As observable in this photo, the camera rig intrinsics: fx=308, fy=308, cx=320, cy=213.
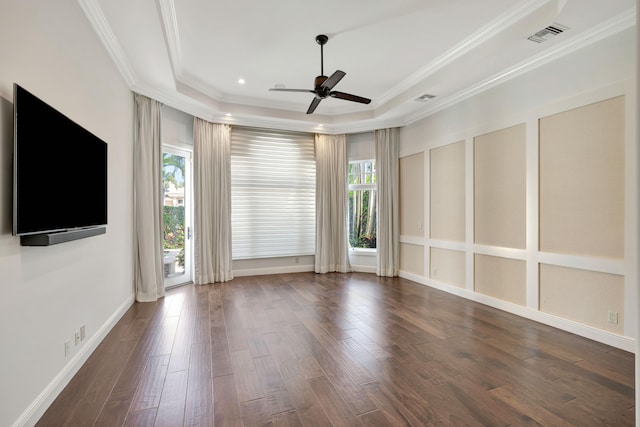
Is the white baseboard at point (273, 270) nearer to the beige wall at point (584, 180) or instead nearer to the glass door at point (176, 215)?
the glass door at point (176, 215)

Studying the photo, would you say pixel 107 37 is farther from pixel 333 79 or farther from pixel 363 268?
pixel 363 268

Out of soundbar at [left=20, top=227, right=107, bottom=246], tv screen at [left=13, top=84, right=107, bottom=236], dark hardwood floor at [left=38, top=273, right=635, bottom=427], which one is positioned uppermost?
tv screen at [left=13, top=84, right=107, bottom=236]

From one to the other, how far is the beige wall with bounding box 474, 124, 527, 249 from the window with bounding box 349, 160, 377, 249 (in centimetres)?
233

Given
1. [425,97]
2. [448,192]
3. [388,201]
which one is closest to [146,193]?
[388,201]

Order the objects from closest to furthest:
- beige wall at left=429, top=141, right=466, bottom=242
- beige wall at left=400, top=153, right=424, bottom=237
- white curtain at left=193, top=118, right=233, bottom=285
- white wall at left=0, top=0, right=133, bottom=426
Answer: white wall at left=0, top=0, right=133, bottom=426
beige wall at left=429, top=141, right=466, bottom=242
white curtain at left=193, top=118, right=233, bottom=285
beige wall at left=400, top=153, right=424, bottom=237

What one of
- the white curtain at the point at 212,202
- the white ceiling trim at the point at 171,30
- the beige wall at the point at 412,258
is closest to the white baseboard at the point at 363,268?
the beige wall at the point at 412,258

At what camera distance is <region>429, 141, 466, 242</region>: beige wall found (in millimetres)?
Result: 4684

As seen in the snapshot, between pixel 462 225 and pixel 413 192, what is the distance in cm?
129

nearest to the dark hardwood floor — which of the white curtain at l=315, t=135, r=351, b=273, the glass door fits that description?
the glass door

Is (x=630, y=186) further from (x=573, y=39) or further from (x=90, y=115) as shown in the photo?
(x=90, y=115)

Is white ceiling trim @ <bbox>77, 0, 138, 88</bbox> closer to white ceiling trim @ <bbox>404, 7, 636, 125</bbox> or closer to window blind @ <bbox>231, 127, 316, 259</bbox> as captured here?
window blind @ <bbox>231, 127, 316, 259</bbox>

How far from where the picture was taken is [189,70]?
431cm

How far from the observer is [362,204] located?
6.55 m

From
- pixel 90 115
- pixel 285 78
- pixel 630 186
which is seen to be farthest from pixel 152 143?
pixel 630 186
